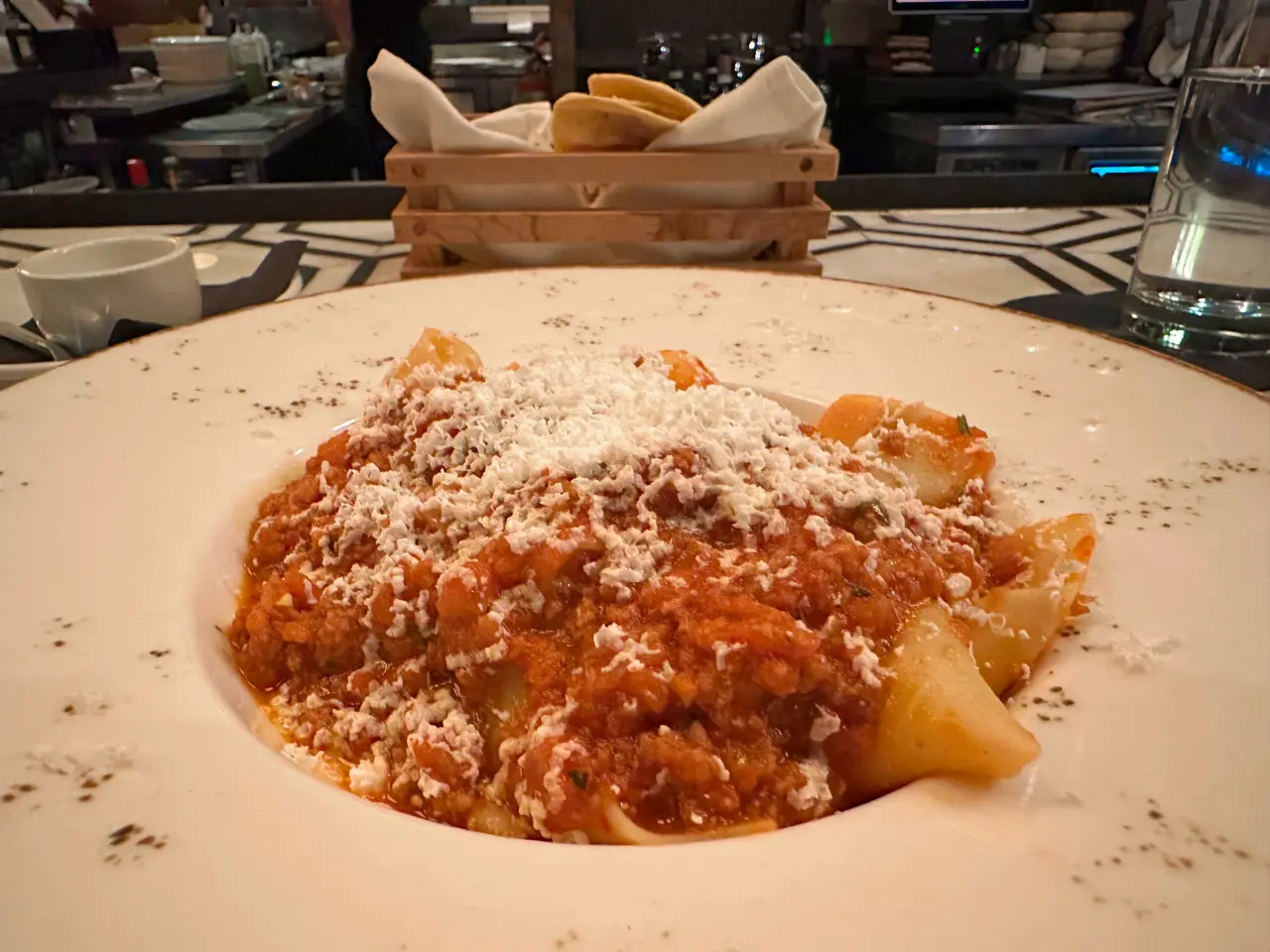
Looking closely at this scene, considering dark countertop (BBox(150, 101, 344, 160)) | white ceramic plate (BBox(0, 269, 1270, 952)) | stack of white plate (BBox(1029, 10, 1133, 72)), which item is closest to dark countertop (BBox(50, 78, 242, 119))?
dark countertop (BBox(150, 101, 344, 160))

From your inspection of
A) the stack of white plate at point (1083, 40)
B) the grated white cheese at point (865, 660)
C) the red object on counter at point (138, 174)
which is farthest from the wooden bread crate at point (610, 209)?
the stack of white plate at point (1083, 40)

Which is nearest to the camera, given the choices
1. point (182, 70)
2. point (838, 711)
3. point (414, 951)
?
point (414, 951)

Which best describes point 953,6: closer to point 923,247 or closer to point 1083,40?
point 1083,40

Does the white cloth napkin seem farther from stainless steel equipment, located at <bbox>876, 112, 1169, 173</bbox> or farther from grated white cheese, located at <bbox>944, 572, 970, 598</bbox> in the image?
stainless steel equipment, located at <bbox>876, 112, 1169, 173</bbox>

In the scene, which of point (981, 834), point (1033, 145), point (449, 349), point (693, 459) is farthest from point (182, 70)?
point (981, 834)

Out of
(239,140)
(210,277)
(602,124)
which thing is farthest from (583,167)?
(239,140)

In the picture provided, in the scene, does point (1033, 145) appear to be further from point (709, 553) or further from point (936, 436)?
point (709, 553)

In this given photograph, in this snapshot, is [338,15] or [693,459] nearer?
[693,459]

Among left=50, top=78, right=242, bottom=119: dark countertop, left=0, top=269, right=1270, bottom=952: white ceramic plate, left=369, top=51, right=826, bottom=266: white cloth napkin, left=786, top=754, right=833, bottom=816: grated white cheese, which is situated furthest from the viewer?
left=50, top=78, right=242, bottom=119: dark countertop
